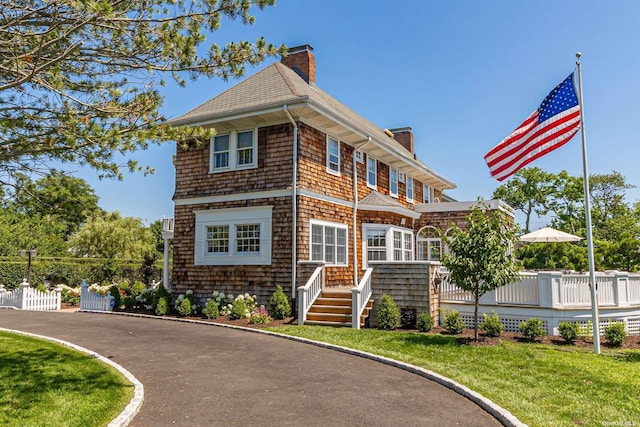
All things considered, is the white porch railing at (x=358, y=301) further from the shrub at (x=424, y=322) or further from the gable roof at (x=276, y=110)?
the gable roof at (x=276, y=110)

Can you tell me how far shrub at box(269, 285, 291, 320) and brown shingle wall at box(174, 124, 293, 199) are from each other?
336 cm

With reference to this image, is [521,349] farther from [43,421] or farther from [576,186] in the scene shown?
[576,186]

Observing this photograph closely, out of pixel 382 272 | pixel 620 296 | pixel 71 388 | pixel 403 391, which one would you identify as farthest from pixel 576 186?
pixel 71 388

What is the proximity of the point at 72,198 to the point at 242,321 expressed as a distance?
24.3 feet

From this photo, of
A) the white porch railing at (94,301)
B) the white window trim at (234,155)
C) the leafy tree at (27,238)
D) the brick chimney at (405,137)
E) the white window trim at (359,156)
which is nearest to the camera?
the white window trim at (234,155)

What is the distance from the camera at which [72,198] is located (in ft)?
23.7

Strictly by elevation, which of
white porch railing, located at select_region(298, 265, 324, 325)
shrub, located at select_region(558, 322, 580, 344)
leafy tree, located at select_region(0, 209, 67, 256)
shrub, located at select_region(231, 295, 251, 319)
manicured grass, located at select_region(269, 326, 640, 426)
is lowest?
manicured grass, located at select_region(269, 326, 640, 426)

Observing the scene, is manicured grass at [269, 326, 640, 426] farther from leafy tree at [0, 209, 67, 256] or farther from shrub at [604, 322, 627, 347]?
leafy tree at [0, 209, 67, 256]

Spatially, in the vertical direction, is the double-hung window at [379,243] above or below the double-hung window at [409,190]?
below

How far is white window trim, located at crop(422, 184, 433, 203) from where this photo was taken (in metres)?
25.5

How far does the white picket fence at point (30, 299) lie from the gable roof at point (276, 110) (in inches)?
383

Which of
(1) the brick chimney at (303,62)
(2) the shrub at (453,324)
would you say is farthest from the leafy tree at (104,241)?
(2) the shrub at (453,324)

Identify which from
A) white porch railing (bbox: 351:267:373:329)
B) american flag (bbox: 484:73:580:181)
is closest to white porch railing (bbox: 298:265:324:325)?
white porch railing (bbox: 351:267:373:329)

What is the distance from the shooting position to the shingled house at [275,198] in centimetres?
1467
